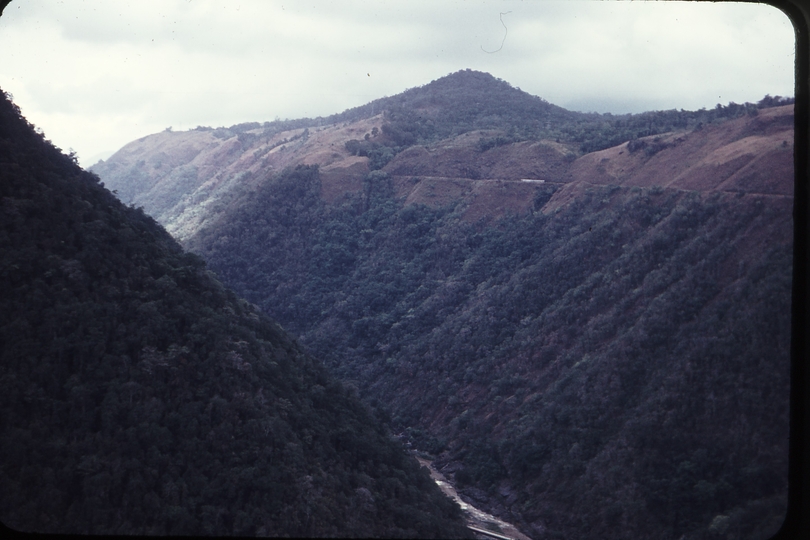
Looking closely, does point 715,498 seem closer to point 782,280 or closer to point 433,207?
point 782,280

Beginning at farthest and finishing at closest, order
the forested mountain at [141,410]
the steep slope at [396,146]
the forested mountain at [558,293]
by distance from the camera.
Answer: the steep slope at [396,146] → the forested mountain at [558,293] → the forested mountain at [141,410]

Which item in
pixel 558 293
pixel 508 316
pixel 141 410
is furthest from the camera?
pixel 508 316

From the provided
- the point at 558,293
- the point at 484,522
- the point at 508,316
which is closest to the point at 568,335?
the point at 558,293

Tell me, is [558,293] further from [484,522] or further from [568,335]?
[484,522]

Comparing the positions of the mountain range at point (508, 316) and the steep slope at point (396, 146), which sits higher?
the steep slope at point (396, 146)

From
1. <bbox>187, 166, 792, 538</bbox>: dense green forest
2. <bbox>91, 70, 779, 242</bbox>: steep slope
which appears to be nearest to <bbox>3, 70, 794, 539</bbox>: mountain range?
<bbox>187, 166, 792, 538</bbox>: dense green forest

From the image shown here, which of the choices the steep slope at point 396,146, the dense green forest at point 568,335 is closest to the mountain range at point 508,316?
the dense green forest at point 568,335

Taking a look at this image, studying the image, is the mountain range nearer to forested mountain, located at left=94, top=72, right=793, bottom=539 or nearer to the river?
forested mountain, located at left=94, top=72, right=793, bottom=539

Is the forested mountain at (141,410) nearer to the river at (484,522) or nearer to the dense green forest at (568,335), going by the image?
the river at (484,522)
